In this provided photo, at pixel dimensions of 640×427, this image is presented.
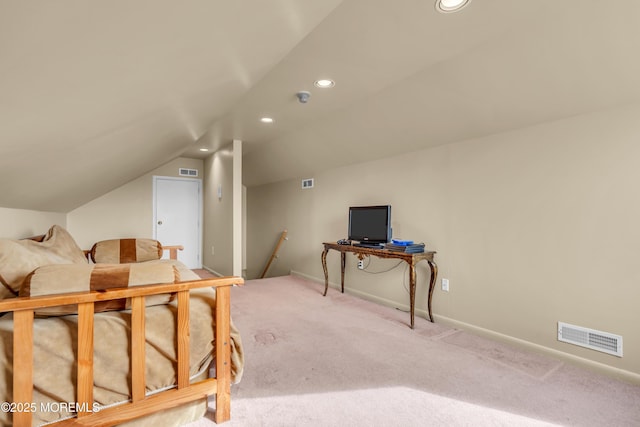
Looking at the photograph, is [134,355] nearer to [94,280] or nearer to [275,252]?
[94,280]

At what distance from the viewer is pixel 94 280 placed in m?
1.32

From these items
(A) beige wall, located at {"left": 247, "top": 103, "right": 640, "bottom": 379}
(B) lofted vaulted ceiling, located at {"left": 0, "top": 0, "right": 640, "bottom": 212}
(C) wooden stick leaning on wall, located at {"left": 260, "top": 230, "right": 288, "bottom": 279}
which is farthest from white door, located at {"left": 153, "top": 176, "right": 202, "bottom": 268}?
(A) beige wall, located at {"left": 247, "top": 103, "right": 640, "bottom": 379}

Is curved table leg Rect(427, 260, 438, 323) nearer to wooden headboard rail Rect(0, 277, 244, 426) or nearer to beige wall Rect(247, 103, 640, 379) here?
beige wall Rect(247, 103, 640, 379)

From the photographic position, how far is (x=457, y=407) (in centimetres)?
173

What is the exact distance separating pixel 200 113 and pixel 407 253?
7.31ft

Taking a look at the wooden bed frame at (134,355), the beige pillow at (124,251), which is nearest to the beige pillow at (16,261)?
the wooden bed frame at (134,355)

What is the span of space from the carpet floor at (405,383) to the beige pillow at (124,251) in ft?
4.69

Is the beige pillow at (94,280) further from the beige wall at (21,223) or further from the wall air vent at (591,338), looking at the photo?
the wall air vent at (591,338)

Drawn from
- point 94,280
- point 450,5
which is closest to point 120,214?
point 94,280

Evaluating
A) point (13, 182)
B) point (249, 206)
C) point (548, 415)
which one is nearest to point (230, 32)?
point (13, 182)

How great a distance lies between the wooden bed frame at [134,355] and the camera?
115cm

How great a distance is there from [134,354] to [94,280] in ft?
1.16

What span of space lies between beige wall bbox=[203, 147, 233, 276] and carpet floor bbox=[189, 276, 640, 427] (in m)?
2.39

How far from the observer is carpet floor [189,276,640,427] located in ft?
5.40
